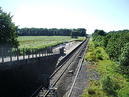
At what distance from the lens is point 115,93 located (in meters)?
27.6

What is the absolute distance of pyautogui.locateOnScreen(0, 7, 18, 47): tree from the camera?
51647 millimetres

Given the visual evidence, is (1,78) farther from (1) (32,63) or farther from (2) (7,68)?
(1) (32,63)

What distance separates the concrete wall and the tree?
12.2m

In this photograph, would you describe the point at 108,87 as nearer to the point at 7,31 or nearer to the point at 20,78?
the point at 20,78

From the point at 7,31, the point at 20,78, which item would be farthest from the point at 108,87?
the point at 7,31

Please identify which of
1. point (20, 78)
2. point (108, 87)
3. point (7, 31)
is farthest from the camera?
point (7, 31)

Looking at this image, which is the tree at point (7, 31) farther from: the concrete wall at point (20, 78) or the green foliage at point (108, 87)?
the green foliage at point (108, 87)

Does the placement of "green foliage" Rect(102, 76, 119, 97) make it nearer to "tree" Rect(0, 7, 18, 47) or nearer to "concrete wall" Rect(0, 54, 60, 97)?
"concrete wall" Rect(0, 54, 60, 97)

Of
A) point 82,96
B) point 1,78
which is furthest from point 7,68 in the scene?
point 82,96

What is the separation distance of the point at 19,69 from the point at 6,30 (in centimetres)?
2245

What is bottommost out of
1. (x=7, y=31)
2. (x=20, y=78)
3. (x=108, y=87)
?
(x=20, y=78)

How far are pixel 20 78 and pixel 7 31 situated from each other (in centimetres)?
2233

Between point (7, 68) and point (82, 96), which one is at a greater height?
point (7, 68)

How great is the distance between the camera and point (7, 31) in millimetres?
53188
